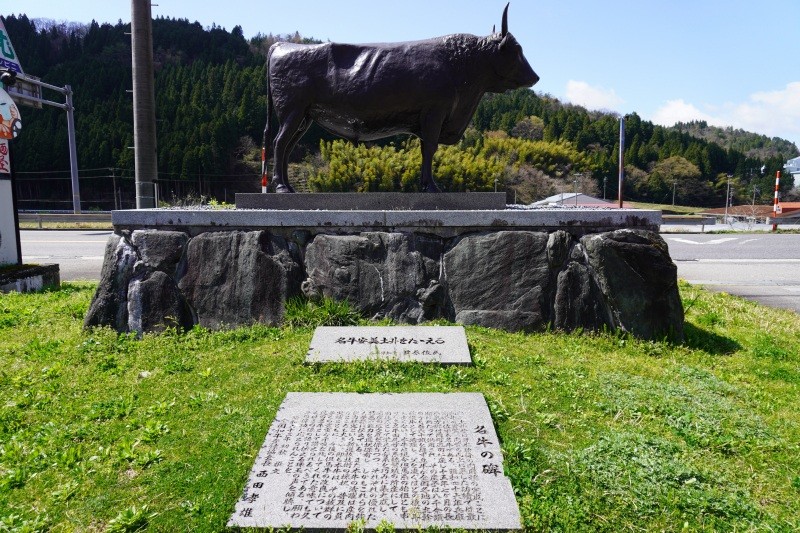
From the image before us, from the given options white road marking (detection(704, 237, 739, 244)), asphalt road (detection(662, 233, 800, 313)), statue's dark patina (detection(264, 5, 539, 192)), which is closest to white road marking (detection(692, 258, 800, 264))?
asphalt road (detection(662, 233, 800, 313))

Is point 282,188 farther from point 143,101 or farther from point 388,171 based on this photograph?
point 388,171

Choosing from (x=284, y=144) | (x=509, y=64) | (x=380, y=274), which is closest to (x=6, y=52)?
(x=284, y=144)

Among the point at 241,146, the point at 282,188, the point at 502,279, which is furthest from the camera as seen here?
the point at 241,146

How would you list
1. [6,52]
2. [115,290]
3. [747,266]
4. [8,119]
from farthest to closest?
[747,266]
[6,52]
[8,119]
[115,290]

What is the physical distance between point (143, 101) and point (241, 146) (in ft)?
121

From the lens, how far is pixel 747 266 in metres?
10.8

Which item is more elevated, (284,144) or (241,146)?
(241,146)

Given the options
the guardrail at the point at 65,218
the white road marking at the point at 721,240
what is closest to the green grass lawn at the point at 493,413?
the white road marking at the point at 721,240

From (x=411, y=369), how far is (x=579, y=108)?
85.4 m

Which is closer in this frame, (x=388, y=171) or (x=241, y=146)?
(x=388, y=171)

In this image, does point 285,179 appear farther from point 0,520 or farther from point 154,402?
point 0,520

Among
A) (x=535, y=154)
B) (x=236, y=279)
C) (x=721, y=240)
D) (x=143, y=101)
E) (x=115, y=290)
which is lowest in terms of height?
(x=721, y=240)

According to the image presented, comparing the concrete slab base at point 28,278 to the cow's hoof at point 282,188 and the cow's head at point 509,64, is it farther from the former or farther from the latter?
the cow's head at point 509,64

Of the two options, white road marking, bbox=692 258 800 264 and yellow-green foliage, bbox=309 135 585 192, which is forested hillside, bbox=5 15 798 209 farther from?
white road marking, bbox=692 258 800 264
